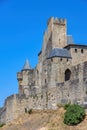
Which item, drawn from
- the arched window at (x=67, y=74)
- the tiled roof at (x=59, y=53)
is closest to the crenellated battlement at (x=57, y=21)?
the tiled roof at (x=59, y=53)

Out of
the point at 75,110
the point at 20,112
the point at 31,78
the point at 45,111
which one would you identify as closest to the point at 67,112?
the point at 75,110

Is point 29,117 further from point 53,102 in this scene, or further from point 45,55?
point 45,55

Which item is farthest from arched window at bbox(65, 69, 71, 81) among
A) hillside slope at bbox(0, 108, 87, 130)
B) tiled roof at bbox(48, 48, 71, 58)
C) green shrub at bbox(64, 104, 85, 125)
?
green shrub at bbox(64, 104, 85, 125)

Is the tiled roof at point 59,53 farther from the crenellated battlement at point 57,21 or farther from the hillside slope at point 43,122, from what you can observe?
the hillside slope at point 43,122

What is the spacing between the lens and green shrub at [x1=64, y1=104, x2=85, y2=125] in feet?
174

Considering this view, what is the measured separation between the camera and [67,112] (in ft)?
178

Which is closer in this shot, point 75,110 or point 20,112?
point 75,110

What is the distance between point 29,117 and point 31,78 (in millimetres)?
14747

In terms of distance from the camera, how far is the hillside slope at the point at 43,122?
52.9m

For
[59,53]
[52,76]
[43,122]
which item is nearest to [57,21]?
[59,53]

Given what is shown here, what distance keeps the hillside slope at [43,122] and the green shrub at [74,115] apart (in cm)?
56

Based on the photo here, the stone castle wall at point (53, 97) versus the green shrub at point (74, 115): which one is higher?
the stone castle wall at point (53, 97)

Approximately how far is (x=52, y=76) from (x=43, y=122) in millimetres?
12531

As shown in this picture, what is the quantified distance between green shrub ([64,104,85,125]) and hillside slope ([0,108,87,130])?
22.0 inches
